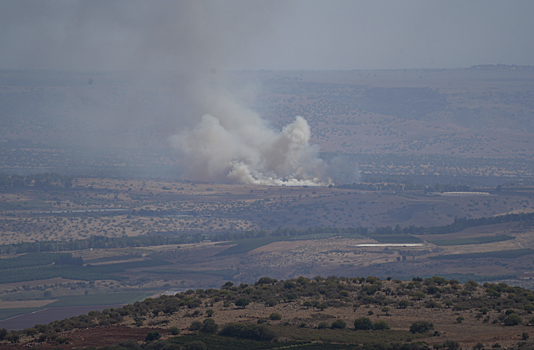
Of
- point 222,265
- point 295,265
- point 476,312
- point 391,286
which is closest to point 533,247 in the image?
point 295,265

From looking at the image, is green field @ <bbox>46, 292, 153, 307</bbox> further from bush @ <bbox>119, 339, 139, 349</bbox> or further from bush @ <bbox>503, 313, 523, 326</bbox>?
bush @ <bbox>503, 313, 523, 326</bbox>

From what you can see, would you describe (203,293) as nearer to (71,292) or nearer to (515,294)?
(515,294)

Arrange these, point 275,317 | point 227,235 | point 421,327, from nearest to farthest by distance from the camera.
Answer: point 421,327 → point 275,317 → point 227,235

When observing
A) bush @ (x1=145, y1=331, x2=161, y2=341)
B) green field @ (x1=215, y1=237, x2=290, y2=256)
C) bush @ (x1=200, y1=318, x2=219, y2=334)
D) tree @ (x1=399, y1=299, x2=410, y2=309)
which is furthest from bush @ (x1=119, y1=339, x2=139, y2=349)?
green field @ (x1=215, y1=237, x2=290, y2=256)

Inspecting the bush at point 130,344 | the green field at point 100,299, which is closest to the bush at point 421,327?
the bush at point 130,344

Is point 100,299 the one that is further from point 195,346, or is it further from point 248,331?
point 195,346

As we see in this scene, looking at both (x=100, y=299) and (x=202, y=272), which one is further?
(x=202, y=272)

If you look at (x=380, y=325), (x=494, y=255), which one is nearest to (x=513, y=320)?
(x=380, y=325)
